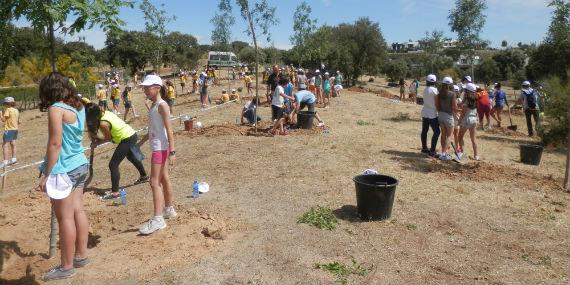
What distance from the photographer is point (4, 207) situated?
630 cm

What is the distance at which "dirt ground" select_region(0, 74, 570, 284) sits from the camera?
14.2 feet

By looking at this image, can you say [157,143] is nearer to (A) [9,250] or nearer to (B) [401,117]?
(A) [9,250]

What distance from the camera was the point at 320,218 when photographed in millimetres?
5652

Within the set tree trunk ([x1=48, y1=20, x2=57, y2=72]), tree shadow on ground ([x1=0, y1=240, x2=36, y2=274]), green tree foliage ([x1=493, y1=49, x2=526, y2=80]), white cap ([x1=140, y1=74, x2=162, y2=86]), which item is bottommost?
tree shadow on ground ([x1=0, y1=240, x2=36, y2=274])

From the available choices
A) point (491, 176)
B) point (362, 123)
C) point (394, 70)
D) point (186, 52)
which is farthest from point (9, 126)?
point (394, 70)

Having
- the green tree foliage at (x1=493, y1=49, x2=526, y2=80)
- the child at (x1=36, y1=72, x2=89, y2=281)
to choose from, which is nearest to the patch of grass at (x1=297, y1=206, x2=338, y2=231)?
the child at (x1=36, y1=72, x2=89, y2=281)

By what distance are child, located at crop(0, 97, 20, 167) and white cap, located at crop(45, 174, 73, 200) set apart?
8404 mm

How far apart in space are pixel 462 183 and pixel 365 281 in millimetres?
4274

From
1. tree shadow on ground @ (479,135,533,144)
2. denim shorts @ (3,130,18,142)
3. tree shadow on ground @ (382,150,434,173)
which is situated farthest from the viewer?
tree shadow on ground @ (479,135,533,144)

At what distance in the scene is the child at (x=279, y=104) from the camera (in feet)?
37.2

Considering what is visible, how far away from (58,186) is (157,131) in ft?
4.57

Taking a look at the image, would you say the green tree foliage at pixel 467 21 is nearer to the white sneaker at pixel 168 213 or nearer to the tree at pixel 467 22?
the tree at pixel 467 22

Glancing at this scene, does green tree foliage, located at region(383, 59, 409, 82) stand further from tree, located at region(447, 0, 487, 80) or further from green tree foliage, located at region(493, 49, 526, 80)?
tree, located at region(447, 0, 487, 80)

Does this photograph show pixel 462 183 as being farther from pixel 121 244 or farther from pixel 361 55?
pixel 361 55
